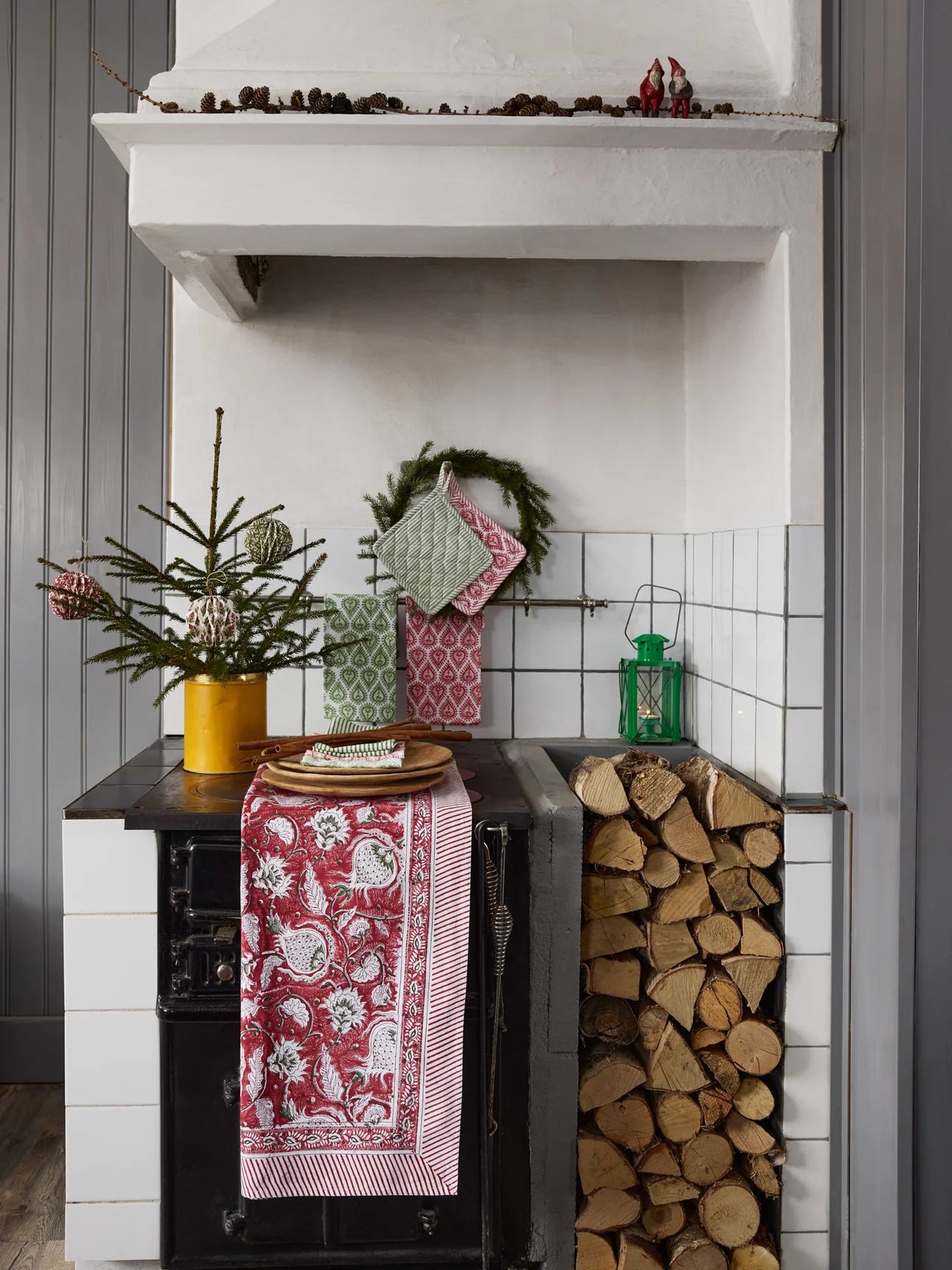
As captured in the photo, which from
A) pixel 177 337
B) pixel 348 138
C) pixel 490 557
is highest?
pixel 348 138

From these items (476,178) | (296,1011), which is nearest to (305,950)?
(296,1011)

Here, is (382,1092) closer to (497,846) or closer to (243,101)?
(497,846)

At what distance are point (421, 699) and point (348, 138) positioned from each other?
122 cm

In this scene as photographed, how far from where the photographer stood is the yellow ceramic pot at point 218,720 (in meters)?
1.97

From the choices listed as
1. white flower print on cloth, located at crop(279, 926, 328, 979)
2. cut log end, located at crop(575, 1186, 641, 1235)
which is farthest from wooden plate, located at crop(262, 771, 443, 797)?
cut log end, located at crop(575, 1186, 641, 1235)

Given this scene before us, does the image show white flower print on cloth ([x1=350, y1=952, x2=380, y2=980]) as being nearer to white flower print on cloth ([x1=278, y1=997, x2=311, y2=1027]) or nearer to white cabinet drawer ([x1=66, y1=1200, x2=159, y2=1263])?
white flower print on cloth ([x1=278, y1=997, x2=311, y2=1027])

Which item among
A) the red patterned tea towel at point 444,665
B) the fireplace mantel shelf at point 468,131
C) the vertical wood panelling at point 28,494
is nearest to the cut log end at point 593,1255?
the red patterned tea towel at point 444,665

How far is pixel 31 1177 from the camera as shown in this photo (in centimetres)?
213

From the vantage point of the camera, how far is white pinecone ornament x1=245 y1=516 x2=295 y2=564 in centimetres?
221

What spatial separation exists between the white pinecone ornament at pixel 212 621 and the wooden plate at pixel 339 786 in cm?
35

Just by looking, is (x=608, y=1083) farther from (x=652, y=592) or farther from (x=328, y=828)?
(x=652, y=592)

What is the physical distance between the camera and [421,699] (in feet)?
7.93

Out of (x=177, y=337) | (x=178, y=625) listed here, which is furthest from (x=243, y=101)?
(x=178, y=625)

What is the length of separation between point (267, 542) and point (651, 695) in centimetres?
98
